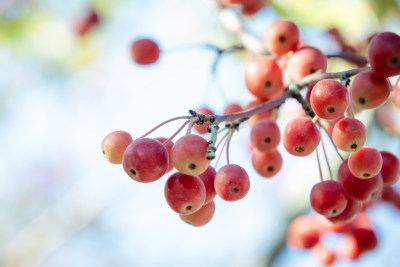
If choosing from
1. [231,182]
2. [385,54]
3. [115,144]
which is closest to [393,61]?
[385,54]

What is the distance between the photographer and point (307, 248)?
242 cm

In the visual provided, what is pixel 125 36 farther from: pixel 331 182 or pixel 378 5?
pixel 331 182

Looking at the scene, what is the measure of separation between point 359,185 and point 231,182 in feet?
1.72

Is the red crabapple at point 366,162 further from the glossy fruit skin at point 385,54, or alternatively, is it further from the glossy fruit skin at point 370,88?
the glossy fruit skin at point 385,54

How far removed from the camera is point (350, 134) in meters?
1.38

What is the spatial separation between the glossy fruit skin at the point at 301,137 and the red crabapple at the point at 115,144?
1.79 feet

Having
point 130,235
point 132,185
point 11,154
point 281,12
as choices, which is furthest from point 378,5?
point 11,154

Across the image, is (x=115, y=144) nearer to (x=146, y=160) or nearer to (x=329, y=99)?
(x=146, y=160)

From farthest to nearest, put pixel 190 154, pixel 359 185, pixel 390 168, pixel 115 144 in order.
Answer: pixel 390 168 → pixel 359 185 → pixel 115 144 → pixel 190 154

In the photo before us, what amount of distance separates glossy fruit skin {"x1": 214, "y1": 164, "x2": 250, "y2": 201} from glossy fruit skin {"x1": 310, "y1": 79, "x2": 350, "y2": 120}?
319 mm

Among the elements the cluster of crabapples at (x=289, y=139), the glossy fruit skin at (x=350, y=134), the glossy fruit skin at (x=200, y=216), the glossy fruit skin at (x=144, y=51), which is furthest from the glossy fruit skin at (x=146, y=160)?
the glossy fruit skin at (x=144, y=51)

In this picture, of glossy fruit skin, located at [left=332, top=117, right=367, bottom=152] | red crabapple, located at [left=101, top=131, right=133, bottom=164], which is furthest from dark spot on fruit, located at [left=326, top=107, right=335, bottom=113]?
red crabapple, located at [left=101, top=131, right=133, bottom=164]

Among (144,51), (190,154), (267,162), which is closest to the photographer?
(190,154)

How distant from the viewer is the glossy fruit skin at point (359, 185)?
4.99ft
